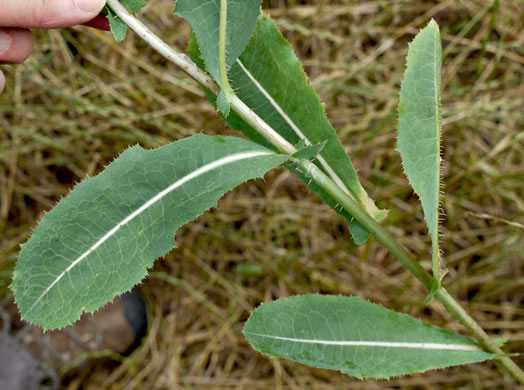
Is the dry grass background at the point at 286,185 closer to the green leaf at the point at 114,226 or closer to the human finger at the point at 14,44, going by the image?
the human finger at the point at 14,44

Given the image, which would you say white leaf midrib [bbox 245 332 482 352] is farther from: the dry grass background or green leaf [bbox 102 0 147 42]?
the dry grass background

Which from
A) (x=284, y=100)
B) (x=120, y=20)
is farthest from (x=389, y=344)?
(x=120, y=20)

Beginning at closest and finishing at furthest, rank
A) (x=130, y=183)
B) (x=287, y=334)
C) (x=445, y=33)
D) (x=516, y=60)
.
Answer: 1. (x=130, y=183)
2. (x=287, y=334)
3. (x=445, y=33)
4. (x=516, y=60)

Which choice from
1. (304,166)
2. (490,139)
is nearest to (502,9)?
(490,139)

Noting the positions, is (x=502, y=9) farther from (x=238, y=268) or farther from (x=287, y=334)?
(x=287, y=334)

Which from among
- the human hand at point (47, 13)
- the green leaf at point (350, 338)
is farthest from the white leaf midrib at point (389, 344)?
the human hand at point (47, 13)

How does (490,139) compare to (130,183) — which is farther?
(490,139)

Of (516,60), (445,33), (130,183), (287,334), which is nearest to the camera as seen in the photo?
(130,183)
